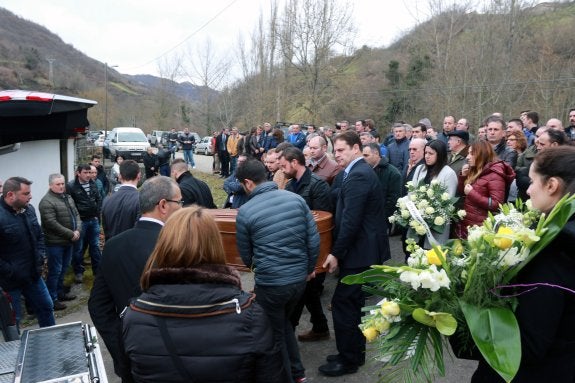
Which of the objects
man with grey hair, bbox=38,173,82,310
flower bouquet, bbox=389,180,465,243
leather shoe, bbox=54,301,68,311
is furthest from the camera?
leather shoe, bbox=54,301,68,311

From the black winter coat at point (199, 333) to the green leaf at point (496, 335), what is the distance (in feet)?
2.73

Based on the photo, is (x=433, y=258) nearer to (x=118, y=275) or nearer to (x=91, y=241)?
(x=118, y=275)

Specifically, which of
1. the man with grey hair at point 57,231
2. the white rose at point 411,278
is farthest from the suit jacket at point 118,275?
the man with grey hair at point 57,231

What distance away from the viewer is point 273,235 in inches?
135

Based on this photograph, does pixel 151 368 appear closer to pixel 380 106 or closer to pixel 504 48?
pixel 504 48

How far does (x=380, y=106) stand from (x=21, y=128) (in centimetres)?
2904

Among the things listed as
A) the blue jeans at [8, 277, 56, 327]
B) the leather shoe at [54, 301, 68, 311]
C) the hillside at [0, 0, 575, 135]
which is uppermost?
the hillside at [0, 0, 575, 135]

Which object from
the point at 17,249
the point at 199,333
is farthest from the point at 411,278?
the point at 17,249

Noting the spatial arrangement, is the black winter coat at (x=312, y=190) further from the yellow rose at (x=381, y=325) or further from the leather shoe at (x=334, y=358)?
the yellow rose at (x=381, y=325)

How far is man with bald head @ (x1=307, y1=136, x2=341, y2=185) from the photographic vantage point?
6.22m

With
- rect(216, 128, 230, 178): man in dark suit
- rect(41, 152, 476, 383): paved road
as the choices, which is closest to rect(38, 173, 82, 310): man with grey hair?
rect(41, 152, 476, 383): paved road

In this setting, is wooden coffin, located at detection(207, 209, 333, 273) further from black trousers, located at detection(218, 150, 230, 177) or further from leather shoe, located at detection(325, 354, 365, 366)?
black trousers, located at detection(218, 150, 230, 177)

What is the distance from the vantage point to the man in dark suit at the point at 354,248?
392 centimetres

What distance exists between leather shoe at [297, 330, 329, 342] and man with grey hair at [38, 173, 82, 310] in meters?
3.26
